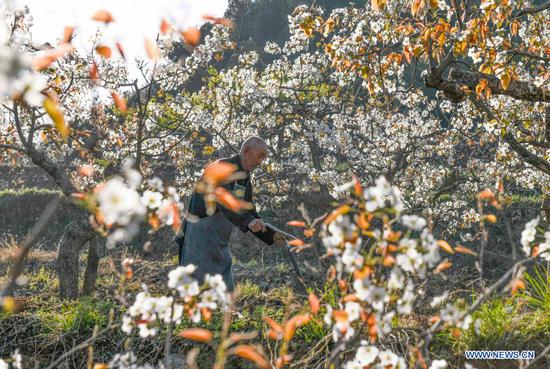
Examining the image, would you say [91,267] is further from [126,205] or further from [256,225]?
[126,205]

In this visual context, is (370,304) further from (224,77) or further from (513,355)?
(224,77)

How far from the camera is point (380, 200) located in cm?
191

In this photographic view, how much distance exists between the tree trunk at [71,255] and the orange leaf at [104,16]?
16.3ft

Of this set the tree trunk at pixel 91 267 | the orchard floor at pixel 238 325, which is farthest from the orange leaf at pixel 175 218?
the tree trunk at pixel 91 267

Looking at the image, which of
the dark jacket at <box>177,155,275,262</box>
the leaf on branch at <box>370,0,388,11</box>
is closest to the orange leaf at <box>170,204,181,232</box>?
the dark jacket at <box>177,155,275,262</box>

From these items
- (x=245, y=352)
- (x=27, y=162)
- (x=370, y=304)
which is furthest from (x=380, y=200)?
(x=27, y=162)

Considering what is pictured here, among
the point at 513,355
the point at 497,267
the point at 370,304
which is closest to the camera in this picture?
the point at 370,304

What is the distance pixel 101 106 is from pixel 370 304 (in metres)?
7.66

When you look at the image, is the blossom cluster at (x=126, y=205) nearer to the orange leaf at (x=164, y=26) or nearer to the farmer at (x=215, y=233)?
the orange leaf at (x=164, y=26)

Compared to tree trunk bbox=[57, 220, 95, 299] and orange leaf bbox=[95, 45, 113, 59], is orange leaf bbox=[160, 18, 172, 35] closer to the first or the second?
orange leaf bbox=[95, 45, 113, 59]

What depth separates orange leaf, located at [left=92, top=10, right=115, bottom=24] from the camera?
1566mm

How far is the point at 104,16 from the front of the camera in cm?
157

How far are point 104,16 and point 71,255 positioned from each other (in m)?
5.23

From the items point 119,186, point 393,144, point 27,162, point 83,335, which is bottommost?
point 119,186
